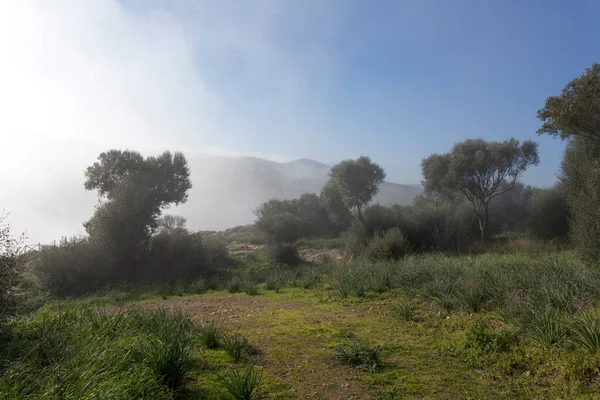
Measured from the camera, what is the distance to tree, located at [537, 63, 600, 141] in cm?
1119

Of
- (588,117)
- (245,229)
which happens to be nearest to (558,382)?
(588,117)

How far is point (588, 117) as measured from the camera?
1127cm

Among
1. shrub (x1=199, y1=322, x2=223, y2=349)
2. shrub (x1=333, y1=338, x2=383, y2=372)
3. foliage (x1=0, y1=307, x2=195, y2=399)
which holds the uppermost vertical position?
foliage (x1=0, y1=307, x2=195, y2=399)

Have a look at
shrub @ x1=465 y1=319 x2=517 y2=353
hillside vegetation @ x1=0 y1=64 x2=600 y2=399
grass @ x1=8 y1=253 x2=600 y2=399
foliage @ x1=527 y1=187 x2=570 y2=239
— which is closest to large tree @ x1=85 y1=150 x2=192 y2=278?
hillside vegetation @ x1=0 y1=64 x2=600 y2=399

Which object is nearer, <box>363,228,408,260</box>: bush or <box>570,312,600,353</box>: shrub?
<box>570,312,600,353</box>: shrub

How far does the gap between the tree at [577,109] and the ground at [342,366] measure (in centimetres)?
837

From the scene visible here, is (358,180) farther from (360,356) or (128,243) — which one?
(360,356)

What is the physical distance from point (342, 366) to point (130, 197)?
2104 cm

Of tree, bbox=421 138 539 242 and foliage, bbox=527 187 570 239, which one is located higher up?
tree, bbox=421 138 539 242

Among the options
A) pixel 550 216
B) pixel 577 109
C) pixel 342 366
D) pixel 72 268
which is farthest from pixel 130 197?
pixel 550 216

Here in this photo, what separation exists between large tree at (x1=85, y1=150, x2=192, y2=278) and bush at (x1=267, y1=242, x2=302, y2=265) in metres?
7.97

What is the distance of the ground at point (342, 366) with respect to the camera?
396 cm

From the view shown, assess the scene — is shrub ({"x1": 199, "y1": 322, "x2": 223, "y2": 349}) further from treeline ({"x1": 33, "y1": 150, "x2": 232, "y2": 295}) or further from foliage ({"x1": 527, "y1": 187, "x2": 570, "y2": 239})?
foliage ({"x1": 527, "y1": 187, "x2": 570, "y2": 239})

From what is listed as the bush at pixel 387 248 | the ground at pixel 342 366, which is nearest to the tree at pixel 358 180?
the bush at pixel 387 248
